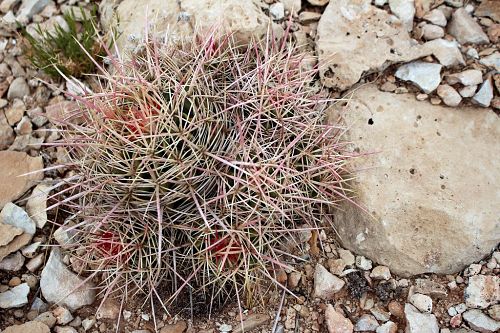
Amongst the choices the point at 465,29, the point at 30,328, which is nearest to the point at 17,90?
the point at 30,328

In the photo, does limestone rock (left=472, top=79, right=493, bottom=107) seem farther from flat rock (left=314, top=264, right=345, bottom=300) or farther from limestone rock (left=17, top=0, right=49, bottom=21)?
limestone rock (left=17, top=0, right=49, bottom=21)

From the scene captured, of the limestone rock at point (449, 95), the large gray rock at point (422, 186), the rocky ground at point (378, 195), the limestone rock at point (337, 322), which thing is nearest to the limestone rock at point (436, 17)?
the rocky ground at point (378, 195)

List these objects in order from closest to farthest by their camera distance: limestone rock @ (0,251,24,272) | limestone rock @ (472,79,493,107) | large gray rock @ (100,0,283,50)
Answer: limestone rock @ (0,251,24,272)
limestone rock @ (472,79,493,107)
large gray rock @ (100,0,283,50)

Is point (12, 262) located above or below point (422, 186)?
above

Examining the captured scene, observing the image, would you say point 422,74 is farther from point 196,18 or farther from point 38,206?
point 38,206

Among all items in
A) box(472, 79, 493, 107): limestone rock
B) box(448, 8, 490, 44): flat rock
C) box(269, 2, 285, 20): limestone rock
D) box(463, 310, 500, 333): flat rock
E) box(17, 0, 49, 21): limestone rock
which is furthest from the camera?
box(17, 0, 49, 21): limestone rock

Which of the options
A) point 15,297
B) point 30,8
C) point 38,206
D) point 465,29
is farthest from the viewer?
point 30,8

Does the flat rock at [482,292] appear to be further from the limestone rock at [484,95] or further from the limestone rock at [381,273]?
the limestone rock at [484,95]

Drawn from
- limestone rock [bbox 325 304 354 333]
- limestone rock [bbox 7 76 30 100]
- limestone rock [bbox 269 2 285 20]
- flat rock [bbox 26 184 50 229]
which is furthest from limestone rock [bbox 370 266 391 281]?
limestone rock [bbox 7 76 30 100]
